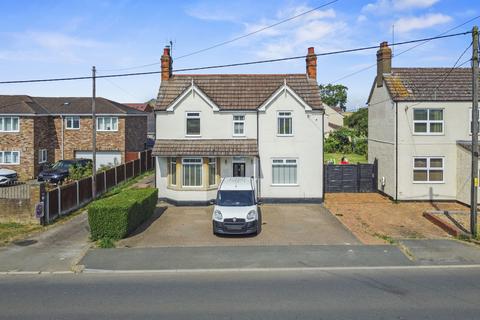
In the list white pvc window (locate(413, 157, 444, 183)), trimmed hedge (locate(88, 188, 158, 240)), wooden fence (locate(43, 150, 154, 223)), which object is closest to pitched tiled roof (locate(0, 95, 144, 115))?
wooden fence (locate(43, 150, 154, 223))

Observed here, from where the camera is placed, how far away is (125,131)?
40.2m

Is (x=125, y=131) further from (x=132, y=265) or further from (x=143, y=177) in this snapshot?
(x=132, y=265)

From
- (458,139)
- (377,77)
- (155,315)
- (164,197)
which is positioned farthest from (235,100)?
(155,315)

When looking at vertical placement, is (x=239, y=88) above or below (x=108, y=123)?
above

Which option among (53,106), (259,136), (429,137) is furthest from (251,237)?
(53,106)

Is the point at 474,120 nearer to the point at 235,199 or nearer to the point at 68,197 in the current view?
the point at 235,199

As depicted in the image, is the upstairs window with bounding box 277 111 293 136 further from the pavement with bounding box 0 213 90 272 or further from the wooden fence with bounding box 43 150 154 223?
the pavement with bounding box 0 213 90 272

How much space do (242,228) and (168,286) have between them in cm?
673

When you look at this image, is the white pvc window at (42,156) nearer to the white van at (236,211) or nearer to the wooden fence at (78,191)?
the wooden fence at (78,191)

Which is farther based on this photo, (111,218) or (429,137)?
(429,137)

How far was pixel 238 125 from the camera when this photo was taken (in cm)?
2712

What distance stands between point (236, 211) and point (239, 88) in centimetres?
1114

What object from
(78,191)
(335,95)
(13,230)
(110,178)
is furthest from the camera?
(335,95)

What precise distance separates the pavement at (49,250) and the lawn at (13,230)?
0.58m
